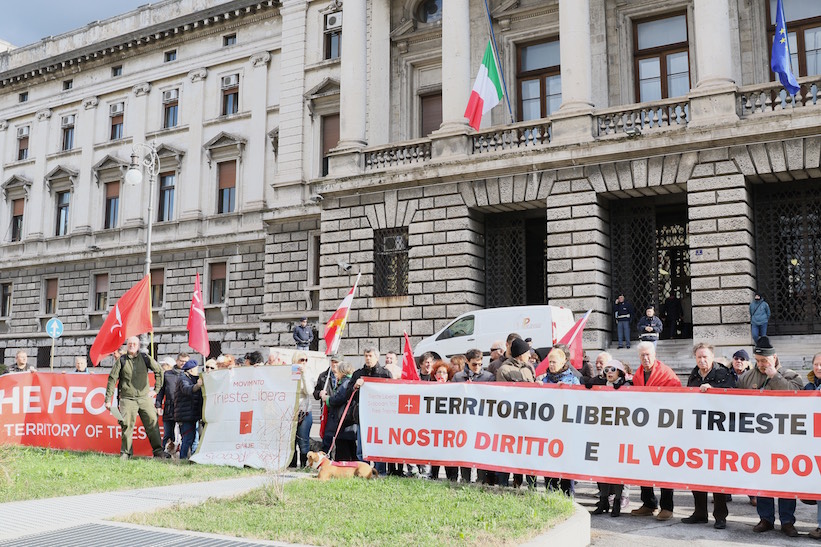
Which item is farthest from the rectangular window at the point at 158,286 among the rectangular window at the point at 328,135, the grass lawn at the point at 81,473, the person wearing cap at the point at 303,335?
the grass lawn at the point at 81,473

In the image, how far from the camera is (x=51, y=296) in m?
37.7

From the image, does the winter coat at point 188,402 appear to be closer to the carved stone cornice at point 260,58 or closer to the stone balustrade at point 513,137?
the stone balustrade at point 513,137

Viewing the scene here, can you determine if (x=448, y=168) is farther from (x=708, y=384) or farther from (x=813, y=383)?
(x=813, y=383)

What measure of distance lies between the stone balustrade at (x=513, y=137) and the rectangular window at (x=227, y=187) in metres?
13.4

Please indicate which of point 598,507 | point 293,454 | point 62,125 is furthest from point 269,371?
point 62,125

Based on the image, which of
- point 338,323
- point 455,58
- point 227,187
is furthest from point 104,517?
point 227,187

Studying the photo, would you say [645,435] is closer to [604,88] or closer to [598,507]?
[598,507]

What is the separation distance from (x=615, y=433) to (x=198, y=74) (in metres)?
29.2

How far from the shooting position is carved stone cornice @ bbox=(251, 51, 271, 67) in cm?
3141

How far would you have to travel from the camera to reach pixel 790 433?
755cm

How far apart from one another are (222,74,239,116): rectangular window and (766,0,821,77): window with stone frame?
20.2 m

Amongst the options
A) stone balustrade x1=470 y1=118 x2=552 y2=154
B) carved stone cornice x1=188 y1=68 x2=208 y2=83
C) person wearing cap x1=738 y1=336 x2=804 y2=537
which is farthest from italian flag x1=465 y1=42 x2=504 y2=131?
carved stone cornice x1=188 y1=68 x2=208 y2=83

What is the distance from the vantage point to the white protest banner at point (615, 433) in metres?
7.57

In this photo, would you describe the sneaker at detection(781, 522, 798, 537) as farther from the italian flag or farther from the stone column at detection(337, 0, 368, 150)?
the stone column at detection(337, 0, 368, 150)
